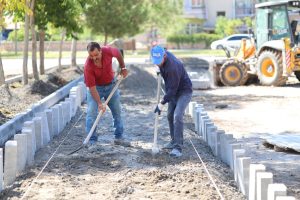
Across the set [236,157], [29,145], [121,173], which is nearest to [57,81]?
[29,145]

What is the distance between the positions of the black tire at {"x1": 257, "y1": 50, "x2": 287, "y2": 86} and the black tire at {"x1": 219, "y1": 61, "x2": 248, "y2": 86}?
2.41 ft

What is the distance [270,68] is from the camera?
63.9 ft

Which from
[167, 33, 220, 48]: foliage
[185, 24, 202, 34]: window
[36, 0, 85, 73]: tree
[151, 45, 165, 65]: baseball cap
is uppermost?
[185, 24, 202, 34]: window

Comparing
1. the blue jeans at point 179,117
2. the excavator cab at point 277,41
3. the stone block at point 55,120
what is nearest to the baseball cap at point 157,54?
the blue jeans at point 179,117

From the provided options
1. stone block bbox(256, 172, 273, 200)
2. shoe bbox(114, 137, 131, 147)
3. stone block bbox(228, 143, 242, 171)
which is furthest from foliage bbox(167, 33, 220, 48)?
stone block bbox(256, 172, 273, 200)

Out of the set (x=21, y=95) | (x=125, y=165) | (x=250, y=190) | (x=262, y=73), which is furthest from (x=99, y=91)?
(x=262, y=73)

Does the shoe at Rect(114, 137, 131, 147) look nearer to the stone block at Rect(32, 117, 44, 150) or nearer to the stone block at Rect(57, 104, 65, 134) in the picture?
the stone block at Rect(32, 117, 44, 150)

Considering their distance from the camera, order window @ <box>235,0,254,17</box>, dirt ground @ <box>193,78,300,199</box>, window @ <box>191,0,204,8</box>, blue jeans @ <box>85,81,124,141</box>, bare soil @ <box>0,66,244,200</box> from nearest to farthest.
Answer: bare soil @ <box>0,66,244,200</box> < dirt ground @ <box>193,78,300,199</box> < blue jeans @ <box>85,81,124,141</box> < window @ <box>191,0,204,8</box> < window @ <box>235,0,254,17</box>

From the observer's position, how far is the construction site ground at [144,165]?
249 inches

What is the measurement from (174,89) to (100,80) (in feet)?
4.97

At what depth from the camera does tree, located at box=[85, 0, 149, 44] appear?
83.8ft

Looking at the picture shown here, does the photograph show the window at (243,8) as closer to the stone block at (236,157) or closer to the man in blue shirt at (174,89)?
the man in blue shirt at (174,89)

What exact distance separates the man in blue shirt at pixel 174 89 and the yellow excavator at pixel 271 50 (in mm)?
10768

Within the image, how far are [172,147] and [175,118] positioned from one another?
1.62 feet
